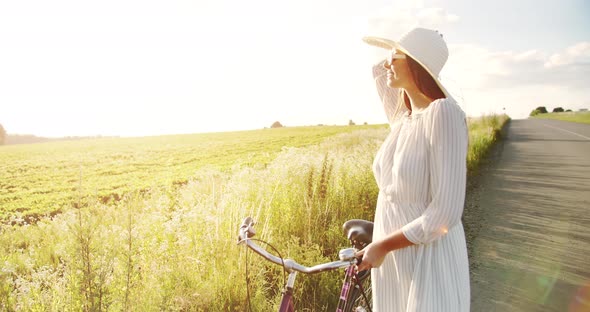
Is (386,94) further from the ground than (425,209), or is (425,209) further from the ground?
(386,94)

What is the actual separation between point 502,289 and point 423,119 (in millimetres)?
3700

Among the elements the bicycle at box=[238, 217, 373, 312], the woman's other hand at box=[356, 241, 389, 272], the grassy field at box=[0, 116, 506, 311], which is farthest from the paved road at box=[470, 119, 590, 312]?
the woman's other hand at box=[356, 241, 389, 272]

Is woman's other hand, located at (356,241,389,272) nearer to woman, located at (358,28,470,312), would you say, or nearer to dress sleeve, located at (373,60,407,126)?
woman, located at (358,28,470,312)

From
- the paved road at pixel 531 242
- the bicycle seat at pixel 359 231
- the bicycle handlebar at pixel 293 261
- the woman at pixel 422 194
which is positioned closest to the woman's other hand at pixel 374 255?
the woman at pixel 422 194

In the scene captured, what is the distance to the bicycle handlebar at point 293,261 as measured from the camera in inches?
64.2

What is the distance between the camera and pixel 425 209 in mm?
1800

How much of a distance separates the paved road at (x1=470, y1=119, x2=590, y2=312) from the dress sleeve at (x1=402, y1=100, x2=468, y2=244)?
10.0 feet

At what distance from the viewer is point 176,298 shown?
333 centimetres

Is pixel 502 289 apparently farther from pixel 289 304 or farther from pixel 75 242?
pixel 75 242

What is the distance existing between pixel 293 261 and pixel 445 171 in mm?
710

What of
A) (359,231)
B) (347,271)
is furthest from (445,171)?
(347,271)

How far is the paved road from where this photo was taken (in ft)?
14.7

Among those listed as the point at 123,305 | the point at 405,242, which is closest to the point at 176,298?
the point at 123,305

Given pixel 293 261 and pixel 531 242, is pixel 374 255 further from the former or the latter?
pixel 531 242
